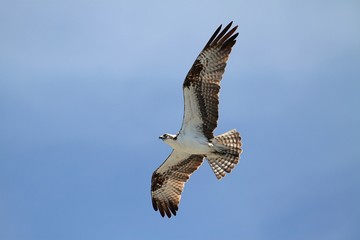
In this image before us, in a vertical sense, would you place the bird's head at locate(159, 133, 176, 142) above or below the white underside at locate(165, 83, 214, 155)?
above

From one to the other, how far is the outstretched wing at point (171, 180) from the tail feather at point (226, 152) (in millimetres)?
865

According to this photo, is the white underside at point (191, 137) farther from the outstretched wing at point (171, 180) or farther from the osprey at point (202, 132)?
the outstretched wing at point (171, 180)

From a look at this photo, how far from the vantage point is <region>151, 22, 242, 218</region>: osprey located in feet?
52.1

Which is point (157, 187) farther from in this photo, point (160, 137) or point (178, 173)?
point (160, 137)

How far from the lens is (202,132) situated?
16359 millimetres

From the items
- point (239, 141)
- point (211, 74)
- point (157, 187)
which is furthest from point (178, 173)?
point (211, 74)

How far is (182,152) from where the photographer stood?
1730cm

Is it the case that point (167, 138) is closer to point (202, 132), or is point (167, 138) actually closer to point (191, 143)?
point (191, 143)

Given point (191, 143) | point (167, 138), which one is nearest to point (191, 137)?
point (191, 143)

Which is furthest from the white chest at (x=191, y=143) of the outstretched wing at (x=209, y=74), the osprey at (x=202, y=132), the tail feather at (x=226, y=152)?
the outstretched wing at (x=209, y=74)

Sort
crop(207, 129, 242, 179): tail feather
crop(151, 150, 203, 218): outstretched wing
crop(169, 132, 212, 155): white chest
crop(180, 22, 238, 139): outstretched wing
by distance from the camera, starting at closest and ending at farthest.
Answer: crop(180, 22, 238, 139): outstretched wing < crop(169, 132, 212, 155): white chest < crop(207, 129, 242, 179): tail feather < crop(151, 150, 203, 218): outstretched wing

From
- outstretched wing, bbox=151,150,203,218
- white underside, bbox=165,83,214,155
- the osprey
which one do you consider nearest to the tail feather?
the osprey

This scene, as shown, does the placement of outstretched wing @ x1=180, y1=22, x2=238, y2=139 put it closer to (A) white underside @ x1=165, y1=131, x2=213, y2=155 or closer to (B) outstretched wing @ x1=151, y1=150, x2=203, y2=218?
(A) white underside @ x1=165, y1=131, x2=213, y2=155

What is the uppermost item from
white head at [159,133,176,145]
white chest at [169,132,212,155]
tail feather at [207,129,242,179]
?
white head at [159,133,176,145]
